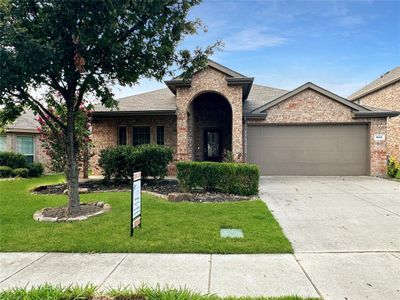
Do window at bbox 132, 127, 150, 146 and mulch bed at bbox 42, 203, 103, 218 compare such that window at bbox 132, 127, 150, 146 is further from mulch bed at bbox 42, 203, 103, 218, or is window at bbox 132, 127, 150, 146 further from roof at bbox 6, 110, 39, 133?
mulch bed at bbox 42, 203, 103, 218

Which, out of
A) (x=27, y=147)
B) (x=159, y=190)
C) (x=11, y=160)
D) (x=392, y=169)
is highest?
(x=27, y=147)

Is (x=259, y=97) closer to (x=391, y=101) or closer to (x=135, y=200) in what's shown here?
(x=391, y=101)

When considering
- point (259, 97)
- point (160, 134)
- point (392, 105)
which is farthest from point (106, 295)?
point (392, 105)

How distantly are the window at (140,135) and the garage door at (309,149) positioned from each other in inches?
226

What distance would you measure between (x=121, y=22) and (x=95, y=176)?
10853mm

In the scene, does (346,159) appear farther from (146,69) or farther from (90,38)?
(90,38)

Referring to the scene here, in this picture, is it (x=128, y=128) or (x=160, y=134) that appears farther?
(x=128, y=128)

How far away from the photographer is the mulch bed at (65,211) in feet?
21.9

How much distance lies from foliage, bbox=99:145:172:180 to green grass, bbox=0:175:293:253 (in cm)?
311

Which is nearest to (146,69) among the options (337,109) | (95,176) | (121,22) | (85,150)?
(121,22)

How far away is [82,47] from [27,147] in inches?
543

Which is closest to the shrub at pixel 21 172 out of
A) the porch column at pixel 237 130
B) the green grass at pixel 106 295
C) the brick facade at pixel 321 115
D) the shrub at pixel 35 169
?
the shrub at pixel 35 169

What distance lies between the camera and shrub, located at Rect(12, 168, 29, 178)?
47.9 ft

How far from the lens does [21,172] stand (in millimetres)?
14750
